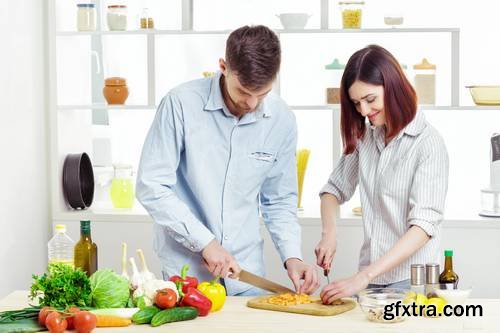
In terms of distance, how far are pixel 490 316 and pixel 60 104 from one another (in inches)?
108

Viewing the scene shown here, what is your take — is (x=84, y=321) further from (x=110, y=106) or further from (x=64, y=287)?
(x=110, y=106)

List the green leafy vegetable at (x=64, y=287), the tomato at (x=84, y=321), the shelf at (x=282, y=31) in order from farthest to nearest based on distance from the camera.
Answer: the shelf at (x=282, y=31)
the green leafy vegetable at (x=64, y=287)
the tomato at (x=84, y=321)

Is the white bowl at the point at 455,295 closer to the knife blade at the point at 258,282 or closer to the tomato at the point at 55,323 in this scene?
the knife blade at the point at 258,282

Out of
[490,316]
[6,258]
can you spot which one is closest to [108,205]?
[6,258]

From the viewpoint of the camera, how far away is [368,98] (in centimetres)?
302

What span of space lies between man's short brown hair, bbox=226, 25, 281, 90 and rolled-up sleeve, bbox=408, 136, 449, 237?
607 millimetres

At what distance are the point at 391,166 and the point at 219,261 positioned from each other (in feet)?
2.22

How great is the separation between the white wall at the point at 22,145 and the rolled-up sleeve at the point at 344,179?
1.62 m

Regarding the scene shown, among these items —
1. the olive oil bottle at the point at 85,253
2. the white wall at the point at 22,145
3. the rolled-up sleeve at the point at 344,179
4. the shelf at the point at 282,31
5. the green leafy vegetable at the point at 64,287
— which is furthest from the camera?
the shelf at the point at 282,31

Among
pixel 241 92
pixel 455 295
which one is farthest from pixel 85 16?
pixel 455 295

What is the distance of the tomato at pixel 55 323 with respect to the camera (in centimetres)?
252

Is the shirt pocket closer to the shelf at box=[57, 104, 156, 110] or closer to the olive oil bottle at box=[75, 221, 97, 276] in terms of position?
the olive oil bottle at box=[75, 221, 97, 276]

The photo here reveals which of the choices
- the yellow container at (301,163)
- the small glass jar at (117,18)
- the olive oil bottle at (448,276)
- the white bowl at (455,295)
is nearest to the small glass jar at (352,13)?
the yellow container at (301,163)

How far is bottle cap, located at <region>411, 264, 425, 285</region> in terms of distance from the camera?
2766 mm
